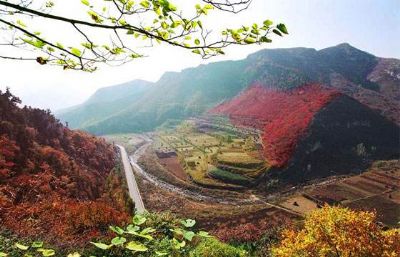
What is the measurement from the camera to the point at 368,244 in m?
21.1

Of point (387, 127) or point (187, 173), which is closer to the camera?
point (187, 173)

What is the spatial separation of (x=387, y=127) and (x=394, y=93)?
170 feet

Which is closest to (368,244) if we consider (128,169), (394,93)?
(128,169)

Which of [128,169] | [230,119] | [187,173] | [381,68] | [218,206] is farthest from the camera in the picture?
[381,68]

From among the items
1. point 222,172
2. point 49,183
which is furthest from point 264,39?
point 222,172

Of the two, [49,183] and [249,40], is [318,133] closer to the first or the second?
[49,183]

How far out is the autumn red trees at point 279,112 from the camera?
3403 inches

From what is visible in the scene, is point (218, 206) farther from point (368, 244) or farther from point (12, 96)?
point (368, 244)

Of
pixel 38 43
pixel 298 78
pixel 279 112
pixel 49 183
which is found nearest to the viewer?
pixel 38 43

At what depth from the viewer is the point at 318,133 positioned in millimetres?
92062

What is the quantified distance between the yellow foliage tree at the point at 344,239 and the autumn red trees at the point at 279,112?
53.7m

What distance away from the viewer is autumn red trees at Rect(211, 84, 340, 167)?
86.4 meters

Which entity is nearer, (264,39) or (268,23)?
(268,23)

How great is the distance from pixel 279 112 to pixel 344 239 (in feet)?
311
